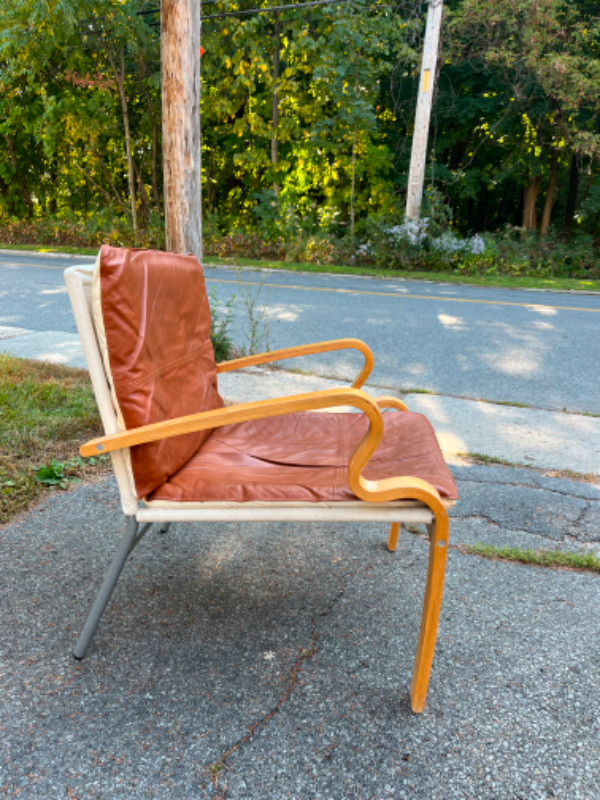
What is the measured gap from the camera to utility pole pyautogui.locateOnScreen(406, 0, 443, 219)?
39.5 ft

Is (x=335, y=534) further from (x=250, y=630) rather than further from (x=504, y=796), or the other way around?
(x=504, y=796)

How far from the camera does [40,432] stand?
130 inches

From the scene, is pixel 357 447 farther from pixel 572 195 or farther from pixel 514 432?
pixel 572 195

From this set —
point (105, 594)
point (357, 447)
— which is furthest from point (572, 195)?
point (105, 594)

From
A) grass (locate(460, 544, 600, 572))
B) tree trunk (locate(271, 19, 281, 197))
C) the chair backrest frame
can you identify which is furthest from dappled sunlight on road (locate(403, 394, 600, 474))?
tree trunk (locate(271, 19, 281, 197))

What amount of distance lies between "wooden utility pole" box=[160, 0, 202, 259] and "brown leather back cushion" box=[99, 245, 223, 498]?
2283 millimetres

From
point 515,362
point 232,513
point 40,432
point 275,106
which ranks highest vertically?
point 275,106

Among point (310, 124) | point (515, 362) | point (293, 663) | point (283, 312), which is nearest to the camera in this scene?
A: point (293, 663)

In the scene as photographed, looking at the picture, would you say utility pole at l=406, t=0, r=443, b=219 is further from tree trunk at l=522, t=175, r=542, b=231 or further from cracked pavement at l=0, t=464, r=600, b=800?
cracked pavement at l=0, t=464, r=600, b=800

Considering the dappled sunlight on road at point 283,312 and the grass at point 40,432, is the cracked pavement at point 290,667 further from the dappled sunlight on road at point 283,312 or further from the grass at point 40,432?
the dappled sunlight on road at point 283,312

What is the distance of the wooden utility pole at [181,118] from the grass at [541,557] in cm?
317

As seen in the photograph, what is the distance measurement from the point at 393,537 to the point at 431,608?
0.81 metres

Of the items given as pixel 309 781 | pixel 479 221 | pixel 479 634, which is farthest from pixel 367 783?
pixel 479 221

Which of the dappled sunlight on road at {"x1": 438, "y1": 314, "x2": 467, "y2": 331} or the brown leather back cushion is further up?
the brown leather back cushion
